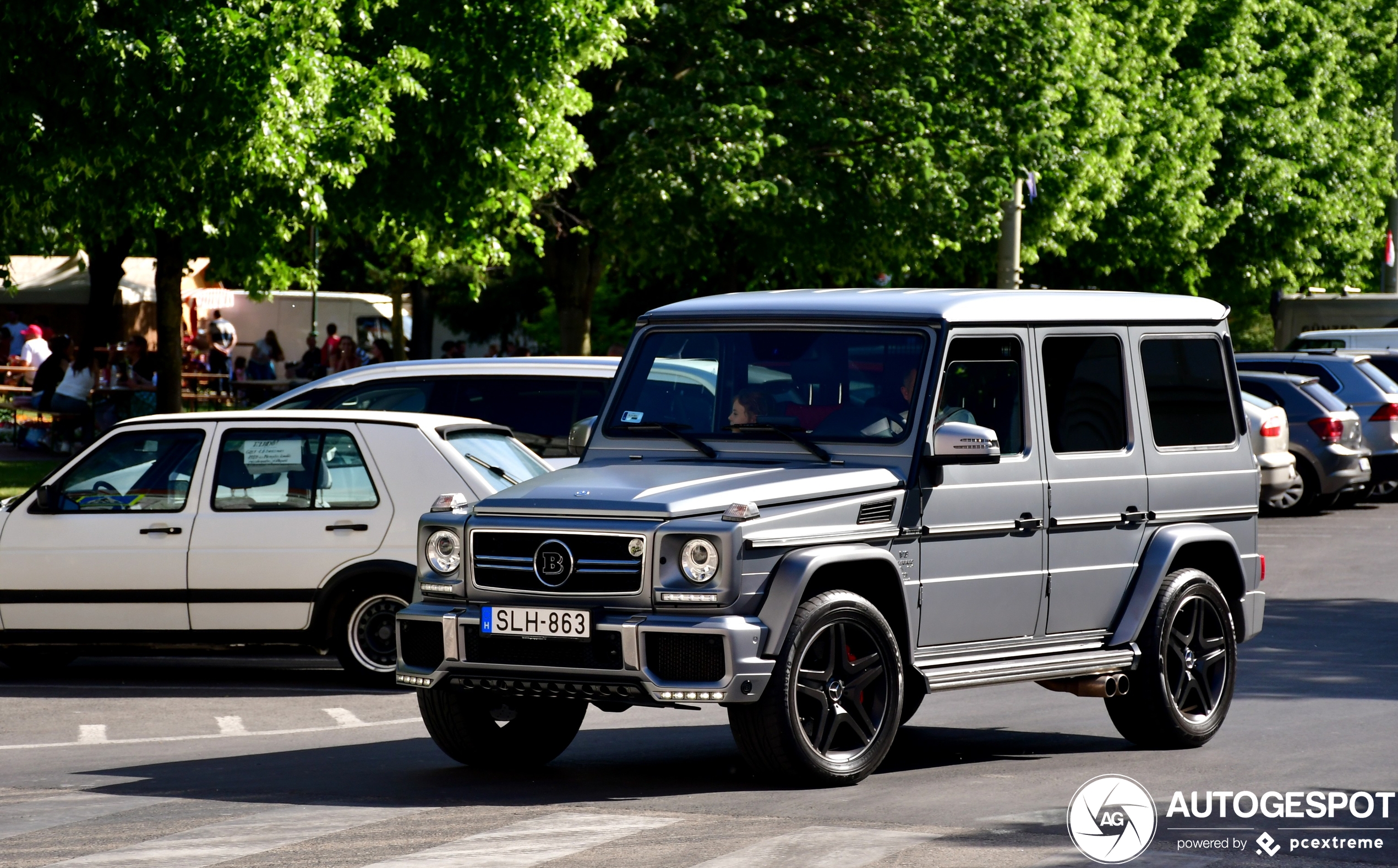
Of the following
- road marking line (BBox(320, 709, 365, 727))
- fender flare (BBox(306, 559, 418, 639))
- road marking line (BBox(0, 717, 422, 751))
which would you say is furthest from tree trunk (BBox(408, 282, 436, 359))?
road marking line (BBox(0, 717, 422, 751))

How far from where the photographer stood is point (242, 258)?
2181 centimetres

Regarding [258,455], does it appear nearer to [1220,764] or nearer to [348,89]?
[1220,764]

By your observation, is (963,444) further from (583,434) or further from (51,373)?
(51,373)

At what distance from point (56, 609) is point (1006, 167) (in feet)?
63.9

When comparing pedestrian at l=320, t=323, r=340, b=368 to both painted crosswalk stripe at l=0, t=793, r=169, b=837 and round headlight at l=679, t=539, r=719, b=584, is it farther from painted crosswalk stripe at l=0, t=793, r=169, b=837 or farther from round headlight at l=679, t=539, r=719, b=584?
round headlight at l=679, t=539, r=719, b=584

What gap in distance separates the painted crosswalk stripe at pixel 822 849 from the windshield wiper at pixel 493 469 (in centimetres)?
499

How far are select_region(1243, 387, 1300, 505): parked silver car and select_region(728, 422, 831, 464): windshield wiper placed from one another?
13523mm

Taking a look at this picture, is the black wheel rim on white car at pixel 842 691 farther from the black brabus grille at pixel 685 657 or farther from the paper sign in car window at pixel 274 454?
the paper sign in car window at pixel 274 454

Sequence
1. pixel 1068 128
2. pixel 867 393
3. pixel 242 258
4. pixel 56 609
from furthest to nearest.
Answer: pixel 1068 128 → pixel 242 258 → pixel 56 609 → pixel 867 393

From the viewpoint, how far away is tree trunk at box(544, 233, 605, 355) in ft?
103

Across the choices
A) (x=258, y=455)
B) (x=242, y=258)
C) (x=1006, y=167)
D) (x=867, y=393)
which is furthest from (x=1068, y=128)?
(x=867, y=393)

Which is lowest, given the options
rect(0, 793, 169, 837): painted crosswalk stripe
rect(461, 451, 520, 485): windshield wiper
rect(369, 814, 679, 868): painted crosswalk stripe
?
rect(0, 793, 169, 837): painted crosswalk stripe

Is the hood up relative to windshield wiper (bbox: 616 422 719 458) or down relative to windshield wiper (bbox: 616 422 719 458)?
down

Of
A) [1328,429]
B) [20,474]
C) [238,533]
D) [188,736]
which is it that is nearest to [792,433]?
[188,736]
